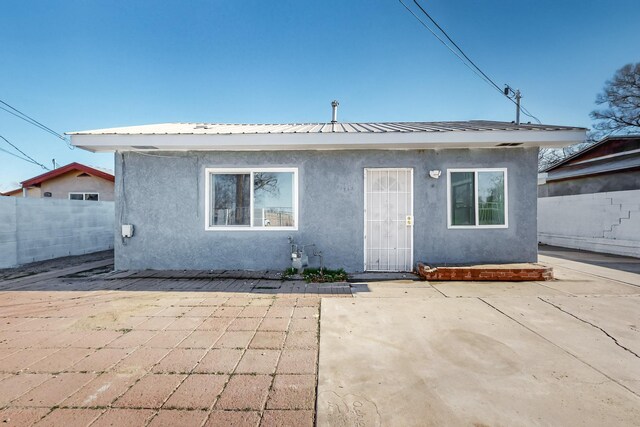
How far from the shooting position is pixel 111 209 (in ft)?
35.4

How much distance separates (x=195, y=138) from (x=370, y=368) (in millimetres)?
5447

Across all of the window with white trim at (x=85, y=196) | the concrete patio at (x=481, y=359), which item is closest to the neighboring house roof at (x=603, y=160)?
the concrete patio at (x=481, y=359)

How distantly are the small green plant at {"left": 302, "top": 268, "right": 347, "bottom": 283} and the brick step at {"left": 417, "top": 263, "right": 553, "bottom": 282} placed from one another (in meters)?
1.73

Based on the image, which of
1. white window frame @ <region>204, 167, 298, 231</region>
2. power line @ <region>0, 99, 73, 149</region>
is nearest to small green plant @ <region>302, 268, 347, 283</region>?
white window frame @ <region>204, 167, 298, 231</region>

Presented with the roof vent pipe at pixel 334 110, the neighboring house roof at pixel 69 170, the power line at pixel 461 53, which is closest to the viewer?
the power line at pixel 461 53

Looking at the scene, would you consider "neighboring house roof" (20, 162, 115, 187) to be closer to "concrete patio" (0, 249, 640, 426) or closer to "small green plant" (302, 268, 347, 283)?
"concrete patio" (0, 249, 640, 426)

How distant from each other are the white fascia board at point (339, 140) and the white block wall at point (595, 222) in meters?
4.90

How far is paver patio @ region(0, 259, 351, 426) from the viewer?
83.0 inches

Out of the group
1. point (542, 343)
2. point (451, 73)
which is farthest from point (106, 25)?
point (542, 343)

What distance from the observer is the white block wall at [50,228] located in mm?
7273

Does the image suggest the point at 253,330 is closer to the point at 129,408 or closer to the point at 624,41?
the point at 129,408

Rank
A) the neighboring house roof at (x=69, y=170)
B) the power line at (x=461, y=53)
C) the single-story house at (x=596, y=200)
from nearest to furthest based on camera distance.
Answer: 1. the power line at (x=461, y=53)
2. the single-story house at (x=596, y=200)
3. the neighboring house roof at (x=69, y=170)

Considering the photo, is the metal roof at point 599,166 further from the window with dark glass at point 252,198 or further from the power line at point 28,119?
the power line at point 28,119

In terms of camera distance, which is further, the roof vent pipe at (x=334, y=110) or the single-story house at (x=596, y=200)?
the roof vent pipe at (x=334, y=110)
